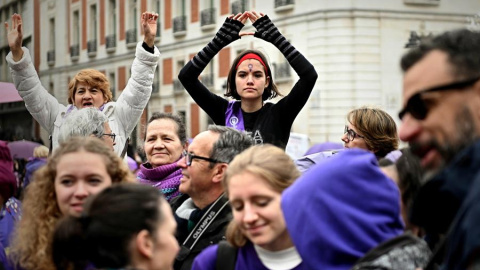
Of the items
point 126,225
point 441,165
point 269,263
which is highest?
point 441,165

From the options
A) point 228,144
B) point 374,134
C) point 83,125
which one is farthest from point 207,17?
point 228,144

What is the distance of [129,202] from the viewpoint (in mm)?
2873

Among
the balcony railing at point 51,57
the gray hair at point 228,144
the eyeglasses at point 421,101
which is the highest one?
the balcony railing at point 51,57

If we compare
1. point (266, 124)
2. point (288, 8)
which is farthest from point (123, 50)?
point (266, 124)

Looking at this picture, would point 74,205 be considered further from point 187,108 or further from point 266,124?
point 187,108

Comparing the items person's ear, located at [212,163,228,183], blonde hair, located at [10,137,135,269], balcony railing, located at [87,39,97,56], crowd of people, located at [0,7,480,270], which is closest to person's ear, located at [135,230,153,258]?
crowd of people, located at [0,7,480,270]

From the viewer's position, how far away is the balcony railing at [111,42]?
4169 cm

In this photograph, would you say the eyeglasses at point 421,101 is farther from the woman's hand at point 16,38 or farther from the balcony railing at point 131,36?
the balcony railing at point 131,36

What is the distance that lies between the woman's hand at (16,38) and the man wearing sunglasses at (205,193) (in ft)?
5.74

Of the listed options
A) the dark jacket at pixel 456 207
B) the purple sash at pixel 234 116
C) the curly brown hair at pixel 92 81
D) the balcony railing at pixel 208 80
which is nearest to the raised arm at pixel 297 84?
the purple sash at pixel 234 116

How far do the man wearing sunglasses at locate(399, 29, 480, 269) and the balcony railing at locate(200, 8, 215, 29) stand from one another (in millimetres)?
33307

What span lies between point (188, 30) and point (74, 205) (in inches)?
1349

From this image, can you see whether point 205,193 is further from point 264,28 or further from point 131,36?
point 131,36

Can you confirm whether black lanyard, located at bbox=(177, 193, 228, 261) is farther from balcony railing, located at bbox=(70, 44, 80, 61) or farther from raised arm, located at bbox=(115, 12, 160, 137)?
balcony railing, located at bbox=(70, 44, 80, 61)
